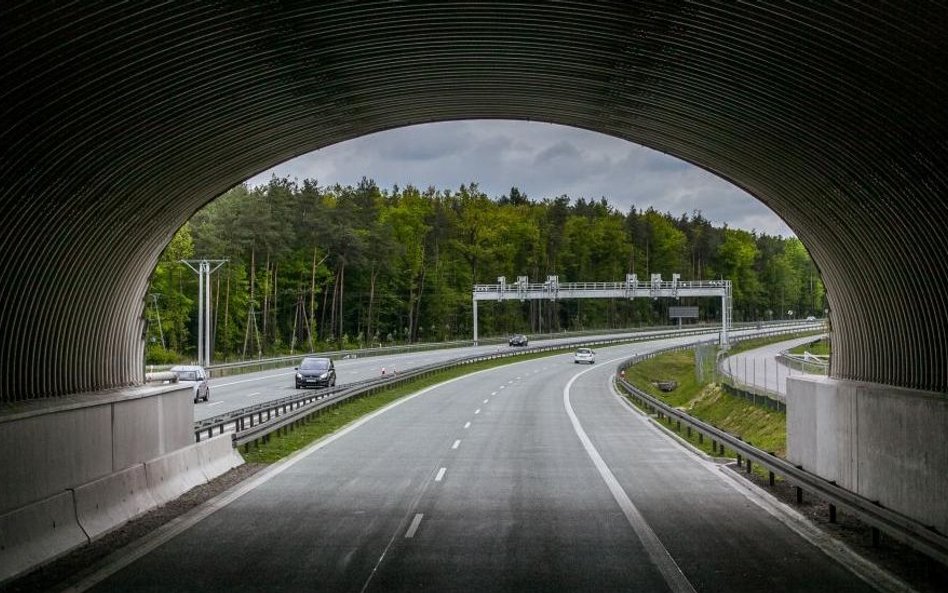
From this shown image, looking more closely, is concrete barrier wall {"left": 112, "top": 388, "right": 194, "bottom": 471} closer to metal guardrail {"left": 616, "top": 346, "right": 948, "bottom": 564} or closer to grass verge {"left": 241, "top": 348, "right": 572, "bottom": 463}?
grass verge {"left": 241, "top": 348, "right": 572, "bottom": 463}

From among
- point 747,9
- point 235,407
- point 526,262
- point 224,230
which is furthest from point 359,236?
point 747,9

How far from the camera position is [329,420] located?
35250mm

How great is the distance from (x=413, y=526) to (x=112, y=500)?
14.2 feet

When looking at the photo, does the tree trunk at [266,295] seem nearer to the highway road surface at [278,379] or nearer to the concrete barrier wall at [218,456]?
the highway road surface at [278,379]

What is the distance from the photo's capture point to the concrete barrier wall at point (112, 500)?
1398 cm

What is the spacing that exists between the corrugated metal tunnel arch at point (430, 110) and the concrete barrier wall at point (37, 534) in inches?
64.6

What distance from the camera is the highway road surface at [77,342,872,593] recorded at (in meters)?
11.7

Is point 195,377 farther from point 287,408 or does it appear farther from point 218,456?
point 218,456

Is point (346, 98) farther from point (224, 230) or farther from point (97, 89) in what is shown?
point (224, 230)

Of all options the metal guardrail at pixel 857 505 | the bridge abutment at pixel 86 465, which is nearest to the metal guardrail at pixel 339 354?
the bridge abutment at pixel 86 465

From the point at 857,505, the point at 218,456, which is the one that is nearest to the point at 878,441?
the point at 857,505

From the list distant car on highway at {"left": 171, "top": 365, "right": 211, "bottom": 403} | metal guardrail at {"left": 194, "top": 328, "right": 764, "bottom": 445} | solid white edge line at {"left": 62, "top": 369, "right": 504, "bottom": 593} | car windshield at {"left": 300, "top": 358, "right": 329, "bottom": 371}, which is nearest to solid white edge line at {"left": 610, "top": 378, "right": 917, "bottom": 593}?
solid white edge line at {"left": 62, "top": 369, "right": 504, "bottom": 593}

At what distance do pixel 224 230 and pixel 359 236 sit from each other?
715 inches

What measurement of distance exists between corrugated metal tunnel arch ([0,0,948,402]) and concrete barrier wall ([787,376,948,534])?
620mm
